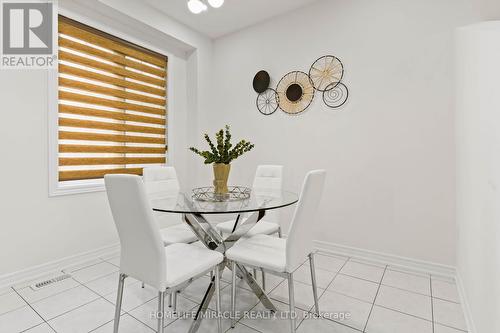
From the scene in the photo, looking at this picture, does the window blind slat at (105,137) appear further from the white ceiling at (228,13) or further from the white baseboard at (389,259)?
the white baseboard at (389,259)

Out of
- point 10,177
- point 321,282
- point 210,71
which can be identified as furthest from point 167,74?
point 321,282

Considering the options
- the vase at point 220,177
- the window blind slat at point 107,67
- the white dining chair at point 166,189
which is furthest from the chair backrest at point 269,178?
the window blind slat at point 107,67

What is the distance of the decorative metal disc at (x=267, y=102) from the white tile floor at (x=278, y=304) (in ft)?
6.52

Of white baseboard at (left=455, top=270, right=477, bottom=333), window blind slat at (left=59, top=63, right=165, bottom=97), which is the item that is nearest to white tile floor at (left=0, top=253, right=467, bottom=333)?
white baseboard at (left=455, top=270, right=477, bottom=333)

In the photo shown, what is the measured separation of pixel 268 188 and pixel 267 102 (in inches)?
52.2

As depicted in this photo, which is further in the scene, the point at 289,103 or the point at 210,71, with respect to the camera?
the point at 210,71

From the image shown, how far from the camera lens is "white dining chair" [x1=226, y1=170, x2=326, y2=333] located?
56.2 inches

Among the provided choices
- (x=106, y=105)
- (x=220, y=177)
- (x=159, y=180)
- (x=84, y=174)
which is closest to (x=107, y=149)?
(x=84, y=174)

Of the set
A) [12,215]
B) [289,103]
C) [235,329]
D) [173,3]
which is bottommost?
[235,329]

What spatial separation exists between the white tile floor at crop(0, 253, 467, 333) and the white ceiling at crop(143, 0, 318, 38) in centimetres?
300

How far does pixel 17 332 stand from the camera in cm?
156

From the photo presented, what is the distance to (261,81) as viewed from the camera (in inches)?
133

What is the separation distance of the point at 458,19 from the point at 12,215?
420 centimetres

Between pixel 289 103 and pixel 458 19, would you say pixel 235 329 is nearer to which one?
pixel 289 103
